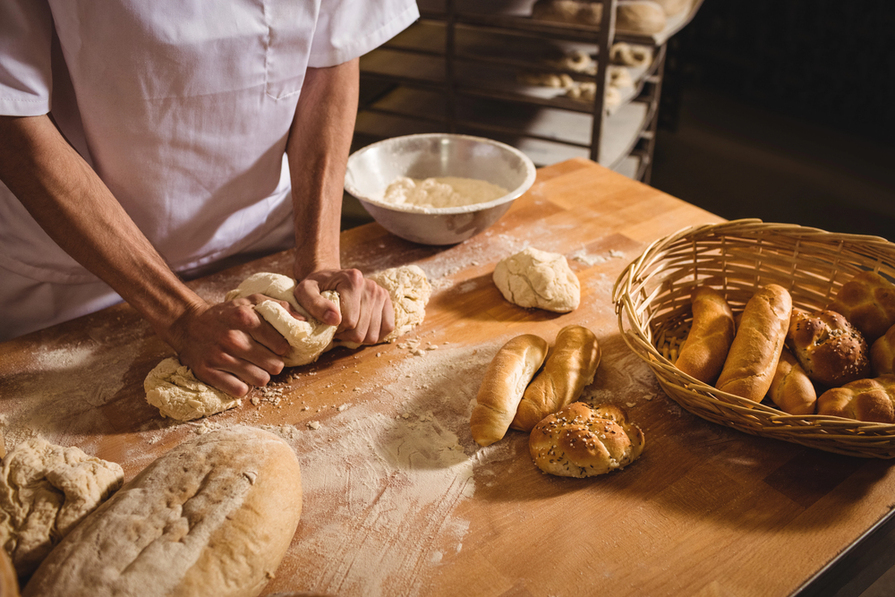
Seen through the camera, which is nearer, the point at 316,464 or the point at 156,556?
the point at 156,556

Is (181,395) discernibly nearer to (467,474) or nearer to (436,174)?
(467,474)

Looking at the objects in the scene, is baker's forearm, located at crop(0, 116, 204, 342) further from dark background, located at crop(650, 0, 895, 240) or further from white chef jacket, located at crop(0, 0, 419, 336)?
dark background, located at crop(650, 0, 895, 240)

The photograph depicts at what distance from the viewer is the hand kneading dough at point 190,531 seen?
81cm

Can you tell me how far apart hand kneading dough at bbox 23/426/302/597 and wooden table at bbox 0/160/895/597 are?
0.34 ft

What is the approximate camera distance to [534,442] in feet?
3.72

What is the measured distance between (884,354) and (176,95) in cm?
168

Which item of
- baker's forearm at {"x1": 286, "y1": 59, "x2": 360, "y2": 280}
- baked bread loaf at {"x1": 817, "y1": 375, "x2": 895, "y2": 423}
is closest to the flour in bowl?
baker's forearm at {"x1": 286, "y1": 59, "x2": 360, "y2": 280}

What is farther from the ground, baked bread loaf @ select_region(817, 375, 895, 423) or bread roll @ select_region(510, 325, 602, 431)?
baked bread loaf @ select_region(817, 375, 895, 423)

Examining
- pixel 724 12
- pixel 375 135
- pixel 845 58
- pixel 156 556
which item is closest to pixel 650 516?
pixel 156 556

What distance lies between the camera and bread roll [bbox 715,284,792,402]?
115 centimetres

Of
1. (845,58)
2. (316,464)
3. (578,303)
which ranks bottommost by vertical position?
(316,464)

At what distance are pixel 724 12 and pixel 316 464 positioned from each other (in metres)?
6.44

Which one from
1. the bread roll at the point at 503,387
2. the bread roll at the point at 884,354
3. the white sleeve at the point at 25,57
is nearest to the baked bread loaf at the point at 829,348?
the bread roll at the point at 884,354

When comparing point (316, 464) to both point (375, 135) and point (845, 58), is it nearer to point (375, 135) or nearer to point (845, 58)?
point (375, 135)
